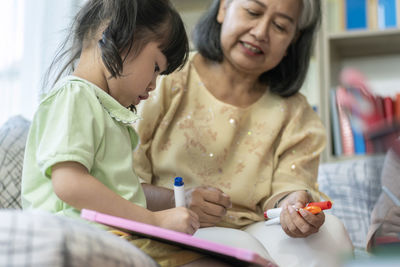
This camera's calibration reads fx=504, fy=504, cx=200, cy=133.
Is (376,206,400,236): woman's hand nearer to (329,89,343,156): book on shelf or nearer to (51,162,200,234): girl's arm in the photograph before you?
(51,162,200,234): girl's arm

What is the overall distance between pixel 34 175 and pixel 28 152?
4cm

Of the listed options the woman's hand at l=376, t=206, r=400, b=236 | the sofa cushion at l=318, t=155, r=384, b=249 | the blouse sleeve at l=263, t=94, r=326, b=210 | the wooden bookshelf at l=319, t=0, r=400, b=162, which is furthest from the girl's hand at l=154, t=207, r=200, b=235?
the wooden bookshelf at l=319, t=0, r=400, b=162

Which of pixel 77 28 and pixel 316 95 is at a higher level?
pixel 77 28

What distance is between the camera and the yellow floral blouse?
121cm

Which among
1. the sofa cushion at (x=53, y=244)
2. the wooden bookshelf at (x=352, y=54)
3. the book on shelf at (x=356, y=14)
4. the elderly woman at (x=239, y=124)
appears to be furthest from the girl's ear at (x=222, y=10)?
the book on shelf at (x=356, y=14)

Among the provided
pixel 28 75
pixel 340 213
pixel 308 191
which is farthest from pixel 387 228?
pixel 28 75

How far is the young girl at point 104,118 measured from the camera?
76cm

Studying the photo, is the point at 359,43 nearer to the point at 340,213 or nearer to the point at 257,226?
the point at 340,213

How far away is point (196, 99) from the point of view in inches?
50.4

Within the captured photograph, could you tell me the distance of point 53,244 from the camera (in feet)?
1.62

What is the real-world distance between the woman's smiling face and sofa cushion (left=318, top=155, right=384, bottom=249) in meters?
0.51

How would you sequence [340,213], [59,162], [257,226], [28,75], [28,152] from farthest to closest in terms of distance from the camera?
[28,75]
[340,213]
[257,226]
[28,152]
[59,162]

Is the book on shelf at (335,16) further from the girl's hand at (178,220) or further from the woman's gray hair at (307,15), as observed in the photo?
the girl's hand at (178,220)

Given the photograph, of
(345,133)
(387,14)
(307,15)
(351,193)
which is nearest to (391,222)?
(307,15)
